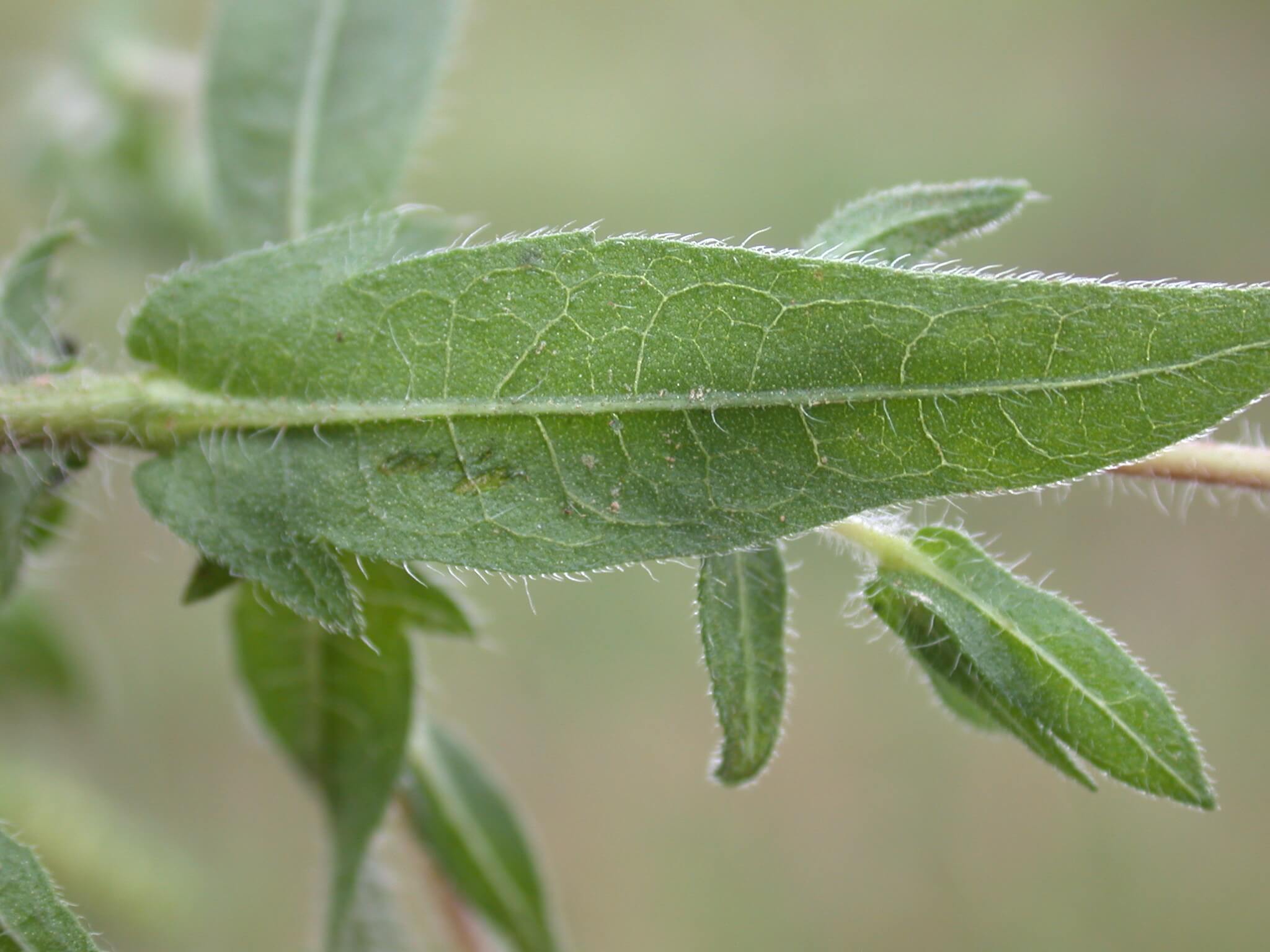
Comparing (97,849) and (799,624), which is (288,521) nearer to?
(97,849)

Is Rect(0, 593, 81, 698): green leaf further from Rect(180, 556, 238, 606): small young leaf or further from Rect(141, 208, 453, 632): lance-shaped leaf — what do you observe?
Rect(141, 208, 453, 632): lance-shaped leaf

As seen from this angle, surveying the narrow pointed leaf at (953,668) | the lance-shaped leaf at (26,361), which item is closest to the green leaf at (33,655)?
the lance-shaped leaf at (26,361)

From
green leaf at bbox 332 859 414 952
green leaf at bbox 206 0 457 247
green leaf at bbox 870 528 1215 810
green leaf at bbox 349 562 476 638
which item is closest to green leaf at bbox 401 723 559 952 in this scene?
green leaf at bbox 332 859 414 952

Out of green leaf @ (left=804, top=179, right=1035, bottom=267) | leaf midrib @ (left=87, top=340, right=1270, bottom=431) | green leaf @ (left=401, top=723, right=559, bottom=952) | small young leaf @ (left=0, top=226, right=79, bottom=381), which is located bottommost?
green leaf @ (left=401, top=723, right=559, bottom=952)

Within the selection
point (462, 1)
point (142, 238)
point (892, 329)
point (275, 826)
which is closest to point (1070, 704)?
point (892, 329)

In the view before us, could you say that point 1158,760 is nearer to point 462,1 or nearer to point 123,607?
point 462,1

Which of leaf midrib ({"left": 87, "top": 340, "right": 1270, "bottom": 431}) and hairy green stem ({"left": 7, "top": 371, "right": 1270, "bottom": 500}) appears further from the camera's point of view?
hairy green stem ({"left": 7, "top": 371, "right": 1270, "bottom": 500})

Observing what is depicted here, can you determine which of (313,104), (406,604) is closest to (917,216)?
(406,604)
